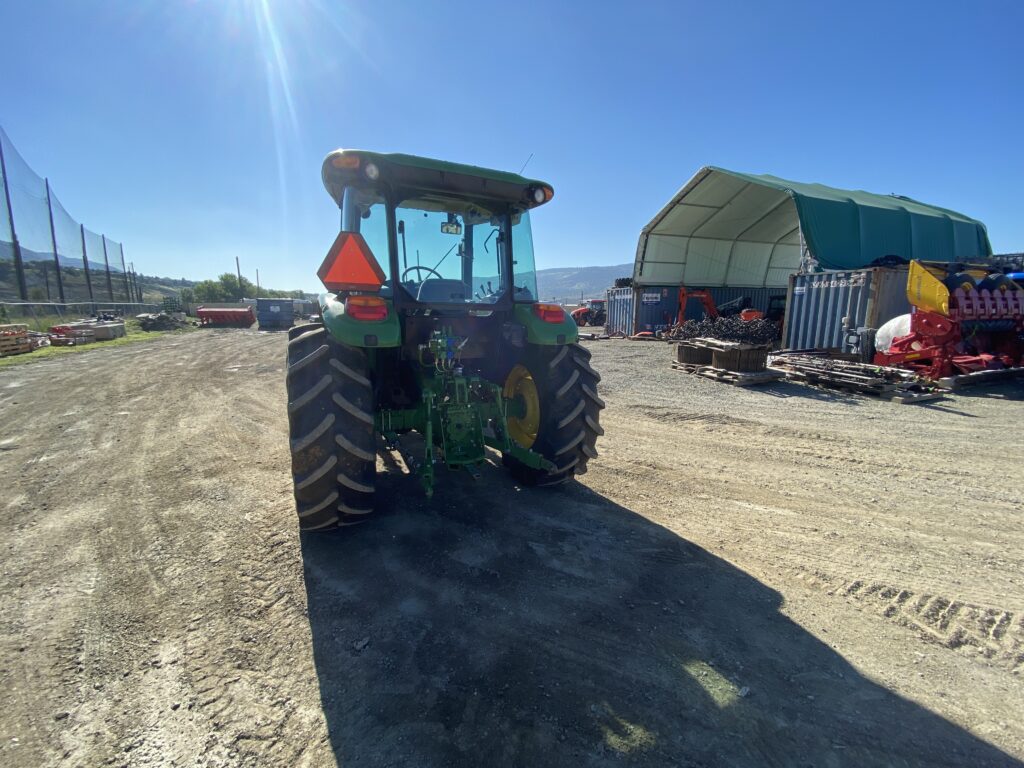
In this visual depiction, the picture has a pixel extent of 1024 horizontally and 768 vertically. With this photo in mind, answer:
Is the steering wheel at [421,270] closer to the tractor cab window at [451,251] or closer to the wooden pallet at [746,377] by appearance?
the tractor cab window at [451,251]

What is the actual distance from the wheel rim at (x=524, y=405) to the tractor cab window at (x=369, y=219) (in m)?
1.34

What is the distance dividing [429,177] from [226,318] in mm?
29686

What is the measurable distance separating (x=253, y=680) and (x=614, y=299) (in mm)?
19846

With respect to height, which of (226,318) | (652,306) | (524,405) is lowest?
(524,405)

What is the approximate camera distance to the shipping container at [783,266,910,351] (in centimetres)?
1049

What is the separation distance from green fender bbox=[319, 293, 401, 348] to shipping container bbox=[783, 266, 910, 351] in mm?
10357

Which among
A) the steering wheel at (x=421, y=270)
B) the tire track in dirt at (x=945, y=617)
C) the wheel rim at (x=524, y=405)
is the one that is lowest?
the tire track in dirt at (x=945, y=617)

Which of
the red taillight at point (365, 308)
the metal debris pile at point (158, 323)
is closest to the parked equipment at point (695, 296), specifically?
the red taillight at point (365, 308)

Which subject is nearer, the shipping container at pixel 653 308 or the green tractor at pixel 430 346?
the green tractor at pixel 430 346

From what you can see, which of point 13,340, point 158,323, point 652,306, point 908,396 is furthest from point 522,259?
point 158,323

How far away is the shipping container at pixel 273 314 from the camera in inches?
1038

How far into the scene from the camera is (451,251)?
13.7 ft

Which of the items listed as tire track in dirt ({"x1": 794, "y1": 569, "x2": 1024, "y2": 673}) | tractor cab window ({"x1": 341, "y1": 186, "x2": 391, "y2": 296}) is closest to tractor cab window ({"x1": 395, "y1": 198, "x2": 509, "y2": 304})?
tractor cab window ({"x1": 341, "y1": 186, "x2": 391, "y2": 296})

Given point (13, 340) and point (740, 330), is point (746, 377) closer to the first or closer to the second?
point (740, 330)
